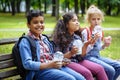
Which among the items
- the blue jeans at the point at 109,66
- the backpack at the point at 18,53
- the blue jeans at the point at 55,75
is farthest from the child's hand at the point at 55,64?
Answer: the blue jeans at the point at 109,66

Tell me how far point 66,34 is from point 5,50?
614 cm

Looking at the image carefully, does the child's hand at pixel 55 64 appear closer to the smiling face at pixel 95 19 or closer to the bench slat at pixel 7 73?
the bench slat at pixel 7 73

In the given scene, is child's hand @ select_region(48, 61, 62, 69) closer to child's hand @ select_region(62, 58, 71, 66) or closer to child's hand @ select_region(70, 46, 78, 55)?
child's hand @ select_region(62, 58, 71, 66)

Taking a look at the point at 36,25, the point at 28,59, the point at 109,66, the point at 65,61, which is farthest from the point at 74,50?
the point at 109,66

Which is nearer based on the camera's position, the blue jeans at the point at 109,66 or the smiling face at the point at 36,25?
the smiling face at the point at 36,25

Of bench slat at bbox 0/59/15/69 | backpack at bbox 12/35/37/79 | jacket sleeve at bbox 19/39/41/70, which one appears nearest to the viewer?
jacket sleeve at bbox 19/39/41/70

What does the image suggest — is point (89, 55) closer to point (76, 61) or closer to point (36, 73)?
point (76, 61)

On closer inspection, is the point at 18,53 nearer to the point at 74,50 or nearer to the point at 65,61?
the point at 65,61

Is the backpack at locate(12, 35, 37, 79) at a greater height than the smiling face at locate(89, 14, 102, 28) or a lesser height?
lesser

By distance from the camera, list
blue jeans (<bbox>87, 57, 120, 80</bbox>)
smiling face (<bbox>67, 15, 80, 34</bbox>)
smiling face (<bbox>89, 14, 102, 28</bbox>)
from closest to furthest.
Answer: smiling face (<bbox>67, 15, 80, 34</bbox>)
blue jeans (<bbox>87, 57, 120, 80</bbox>)
smiling face (<bbox>89, 14, 102, 28</bbox>)

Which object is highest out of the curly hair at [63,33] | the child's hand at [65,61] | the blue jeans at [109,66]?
the curly hair at [63,33]

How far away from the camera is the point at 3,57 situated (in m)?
4.90

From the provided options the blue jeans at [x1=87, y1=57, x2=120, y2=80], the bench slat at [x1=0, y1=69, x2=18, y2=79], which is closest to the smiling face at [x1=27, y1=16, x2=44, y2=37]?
the bench slat at [x1=0, y1=69, x2=18, y2=79]

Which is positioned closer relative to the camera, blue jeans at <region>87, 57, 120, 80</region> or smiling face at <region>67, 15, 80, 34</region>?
smiling face at <region>67, 15, 80, 34</region>
